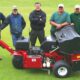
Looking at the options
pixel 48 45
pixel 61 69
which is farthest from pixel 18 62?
pixel 61 69

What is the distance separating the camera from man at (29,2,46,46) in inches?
521

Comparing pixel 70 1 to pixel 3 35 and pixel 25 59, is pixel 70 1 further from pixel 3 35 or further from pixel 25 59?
pixel 25 59

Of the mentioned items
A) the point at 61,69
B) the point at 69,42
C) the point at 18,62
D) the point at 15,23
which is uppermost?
the point at 15,23

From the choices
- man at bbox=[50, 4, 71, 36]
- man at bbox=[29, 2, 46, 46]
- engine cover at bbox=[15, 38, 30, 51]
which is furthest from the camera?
man at bbox=[29, 2, 46, 46]

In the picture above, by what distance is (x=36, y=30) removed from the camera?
13531 millimetres

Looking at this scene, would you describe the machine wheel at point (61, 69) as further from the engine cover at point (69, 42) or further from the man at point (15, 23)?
the man at point (15, 23)

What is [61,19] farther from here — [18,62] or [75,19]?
[18,62]

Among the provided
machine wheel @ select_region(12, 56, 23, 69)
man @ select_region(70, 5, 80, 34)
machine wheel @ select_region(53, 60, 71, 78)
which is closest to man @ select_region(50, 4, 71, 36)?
man @ select_region(70, 5, 80, 34)

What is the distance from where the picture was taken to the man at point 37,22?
1323 cm

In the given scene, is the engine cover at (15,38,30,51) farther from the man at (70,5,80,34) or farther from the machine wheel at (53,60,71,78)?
the man at (70,5,80,34)

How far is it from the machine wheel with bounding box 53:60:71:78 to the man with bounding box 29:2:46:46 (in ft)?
7.25

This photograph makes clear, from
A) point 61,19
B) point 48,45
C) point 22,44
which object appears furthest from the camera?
point 61,19

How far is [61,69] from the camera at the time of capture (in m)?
11.5

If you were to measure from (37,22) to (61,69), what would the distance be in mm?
2427
